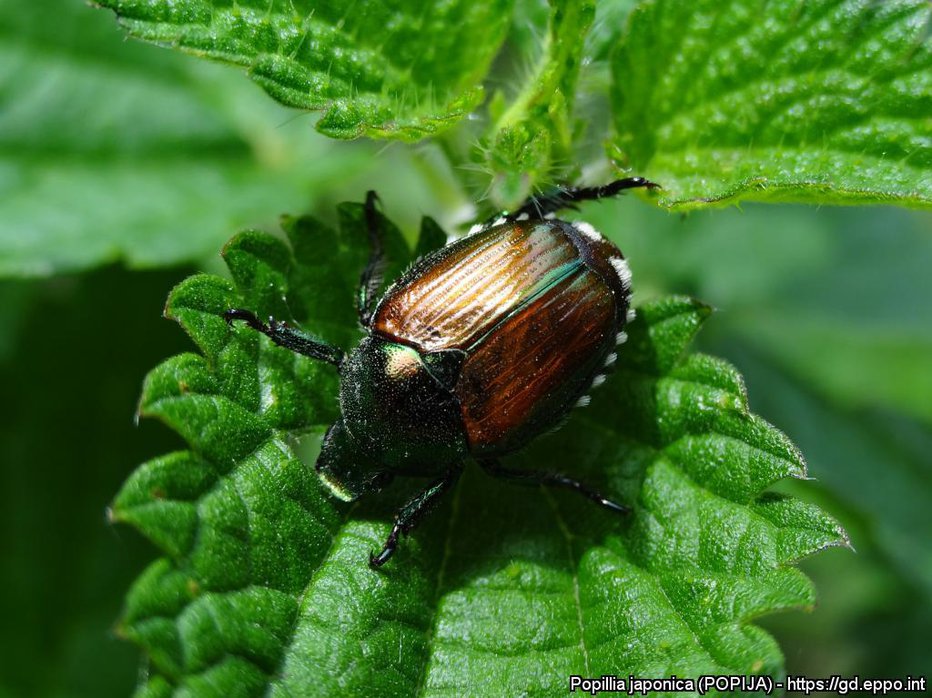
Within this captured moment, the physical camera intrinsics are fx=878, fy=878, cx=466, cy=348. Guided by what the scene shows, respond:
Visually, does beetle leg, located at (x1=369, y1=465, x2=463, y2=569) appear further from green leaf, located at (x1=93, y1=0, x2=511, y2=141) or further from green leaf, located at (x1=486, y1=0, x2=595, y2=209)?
green leaf, located at (x1=93, y1=0, x2=511, y2=141)

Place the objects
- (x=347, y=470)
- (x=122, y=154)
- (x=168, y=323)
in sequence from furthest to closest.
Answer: (x=122, y=154) < (x=168, y=323) < (x=347, y=470)

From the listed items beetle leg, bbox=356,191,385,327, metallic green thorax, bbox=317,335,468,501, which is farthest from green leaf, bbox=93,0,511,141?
metallic green thorax, bbox=317,335,468,501

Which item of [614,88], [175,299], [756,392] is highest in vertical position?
[614,88]

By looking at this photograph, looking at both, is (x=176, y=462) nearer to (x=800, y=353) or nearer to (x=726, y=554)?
(x=726, y=554)

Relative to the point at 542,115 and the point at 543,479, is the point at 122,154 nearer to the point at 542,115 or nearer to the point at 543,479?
the point at 542,115

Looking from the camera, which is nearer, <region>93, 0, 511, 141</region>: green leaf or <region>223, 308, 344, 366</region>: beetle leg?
<region>93, 0, 511, 141</region>: green leaf

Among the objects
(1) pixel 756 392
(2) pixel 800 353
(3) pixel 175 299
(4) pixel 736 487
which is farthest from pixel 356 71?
(2) pixel 800 353

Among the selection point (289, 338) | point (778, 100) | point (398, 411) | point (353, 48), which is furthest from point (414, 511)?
point (778, 100)
